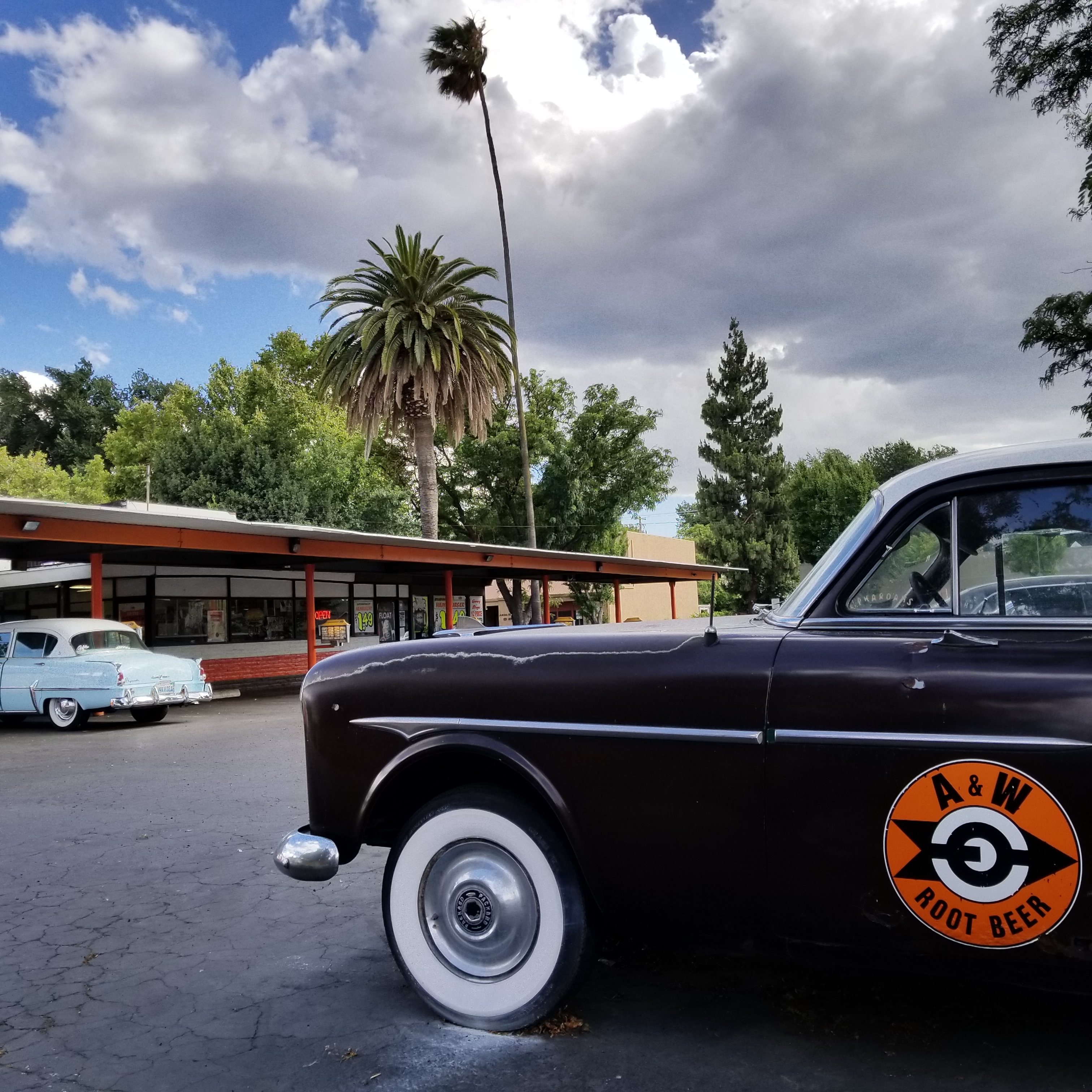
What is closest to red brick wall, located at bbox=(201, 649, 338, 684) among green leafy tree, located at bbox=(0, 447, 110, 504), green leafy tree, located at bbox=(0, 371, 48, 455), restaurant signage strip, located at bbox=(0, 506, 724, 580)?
restaurant signage strip, located at bbox=(0, 506, 724, 580)

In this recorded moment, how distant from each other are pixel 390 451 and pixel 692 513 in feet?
166

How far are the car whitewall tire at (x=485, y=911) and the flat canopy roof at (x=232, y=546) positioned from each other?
510cm

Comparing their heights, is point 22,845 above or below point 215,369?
below

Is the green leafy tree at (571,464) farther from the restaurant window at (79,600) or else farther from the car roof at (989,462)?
the car roof at (989,462)

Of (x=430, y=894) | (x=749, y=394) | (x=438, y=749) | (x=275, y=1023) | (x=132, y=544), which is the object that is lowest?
(x=275, y=1023)

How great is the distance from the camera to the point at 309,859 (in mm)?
3334

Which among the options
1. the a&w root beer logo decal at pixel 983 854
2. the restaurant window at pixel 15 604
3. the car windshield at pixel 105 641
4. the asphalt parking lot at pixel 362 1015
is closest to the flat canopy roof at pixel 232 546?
the car windshield at pixel 105 641

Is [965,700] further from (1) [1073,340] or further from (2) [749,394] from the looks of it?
(2) [749,394]

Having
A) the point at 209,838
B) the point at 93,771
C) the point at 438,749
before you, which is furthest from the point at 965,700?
the point at 93,771

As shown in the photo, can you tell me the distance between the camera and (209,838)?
623cm

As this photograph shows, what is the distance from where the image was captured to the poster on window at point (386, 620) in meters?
30.2

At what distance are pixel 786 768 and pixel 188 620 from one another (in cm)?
2336

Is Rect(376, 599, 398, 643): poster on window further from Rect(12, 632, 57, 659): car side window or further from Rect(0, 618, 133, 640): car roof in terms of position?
Rect(12, 632, 57, 659): car side window

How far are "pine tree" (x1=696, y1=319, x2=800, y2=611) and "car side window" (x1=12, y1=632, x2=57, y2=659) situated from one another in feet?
129
